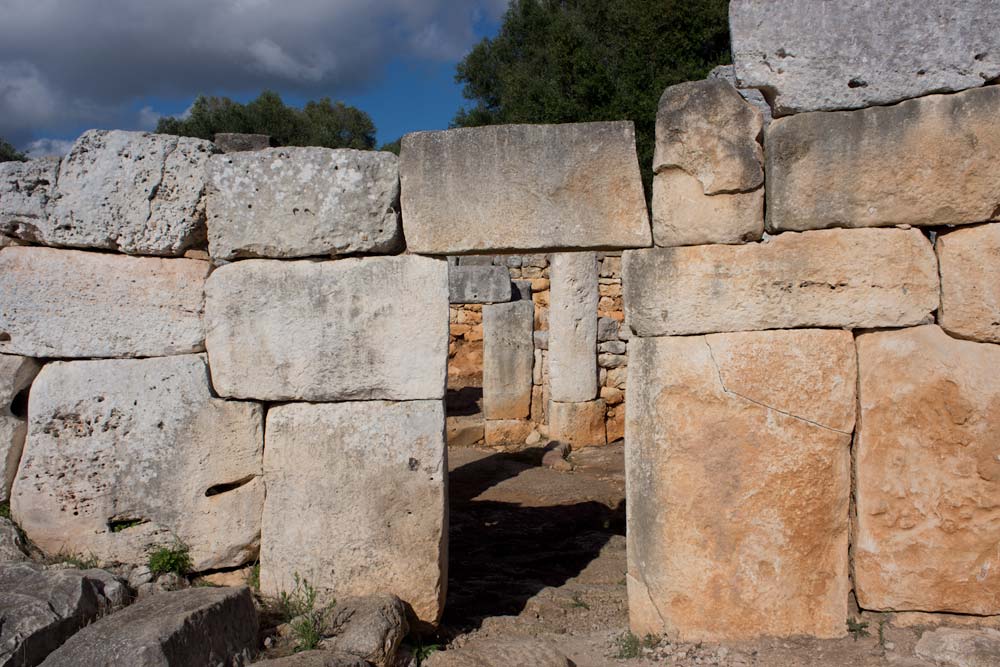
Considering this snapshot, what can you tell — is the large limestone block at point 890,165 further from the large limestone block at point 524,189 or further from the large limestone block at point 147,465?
the large limestone block at point 147,465

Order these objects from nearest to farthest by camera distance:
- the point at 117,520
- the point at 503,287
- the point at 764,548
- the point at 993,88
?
the point at 993,88
the point at 764,548
the point at 117,520
the point at 503,287

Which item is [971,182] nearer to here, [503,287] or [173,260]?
[173,260]

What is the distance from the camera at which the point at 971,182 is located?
336 cm

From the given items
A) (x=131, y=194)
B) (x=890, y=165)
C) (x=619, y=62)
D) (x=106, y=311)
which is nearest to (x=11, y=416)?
(x=106, y=311)

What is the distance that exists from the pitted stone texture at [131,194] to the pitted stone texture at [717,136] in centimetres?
228

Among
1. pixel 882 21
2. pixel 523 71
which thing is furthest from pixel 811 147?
pixel 523 71

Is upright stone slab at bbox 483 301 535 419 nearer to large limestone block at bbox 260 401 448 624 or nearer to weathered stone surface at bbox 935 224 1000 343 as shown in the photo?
large limestone block at bbox 260 401 448 624

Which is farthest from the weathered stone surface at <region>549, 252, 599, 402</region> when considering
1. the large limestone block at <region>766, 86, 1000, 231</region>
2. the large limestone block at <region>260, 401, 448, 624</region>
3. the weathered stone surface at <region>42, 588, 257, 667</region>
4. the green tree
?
the green tree

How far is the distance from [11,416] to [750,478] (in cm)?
363

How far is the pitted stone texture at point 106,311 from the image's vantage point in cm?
405

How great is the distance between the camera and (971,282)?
3.42 metres

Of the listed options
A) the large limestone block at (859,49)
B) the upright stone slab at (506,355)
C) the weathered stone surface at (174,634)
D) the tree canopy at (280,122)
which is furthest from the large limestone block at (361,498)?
the tree canopy at (280,122)

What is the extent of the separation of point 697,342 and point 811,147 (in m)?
0.96

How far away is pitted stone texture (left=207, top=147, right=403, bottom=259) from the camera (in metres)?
3.84
